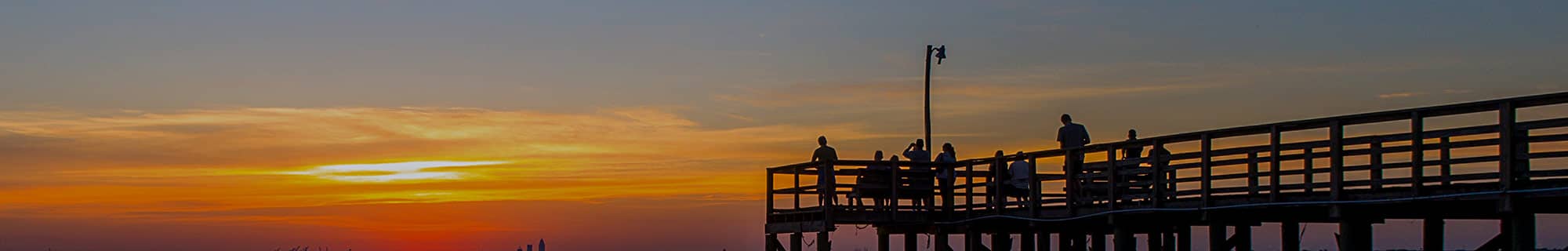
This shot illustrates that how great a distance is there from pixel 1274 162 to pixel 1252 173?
749mm

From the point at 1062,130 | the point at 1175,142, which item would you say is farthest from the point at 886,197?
the point at 1175,142

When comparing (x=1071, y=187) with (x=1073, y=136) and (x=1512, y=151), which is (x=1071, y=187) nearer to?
(x=1073, y=136)

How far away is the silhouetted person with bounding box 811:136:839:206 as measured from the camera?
2894 centimetres

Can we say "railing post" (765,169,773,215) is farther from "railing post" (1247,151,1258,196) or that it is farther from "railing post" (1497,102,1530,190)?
"railing post" (1497,102,1530,190)

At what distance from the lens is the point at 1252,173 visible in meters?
23.0

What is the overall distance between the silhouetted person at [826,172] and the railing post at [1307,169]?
830cm

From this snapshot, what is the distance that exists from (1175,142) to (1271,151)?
2021 mm

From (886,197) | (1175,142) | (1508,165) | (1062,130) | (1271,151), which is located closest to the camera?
(1508,165)

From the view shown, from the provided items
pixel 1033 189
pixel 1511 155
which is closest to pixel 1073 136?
pixel 1033 189

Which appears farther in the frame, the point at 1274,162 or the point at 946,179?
the point at 946,179

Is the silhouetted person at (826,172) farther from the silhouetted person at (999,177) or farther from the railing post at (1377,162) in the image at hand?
the railing post at (1377,162)

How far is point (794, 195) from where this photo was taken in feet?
100.0

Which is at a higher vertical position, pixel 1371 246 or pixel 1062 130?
pixel 1062 130

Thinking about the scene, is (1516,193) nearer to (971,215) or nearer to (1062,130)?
(1062,130)
